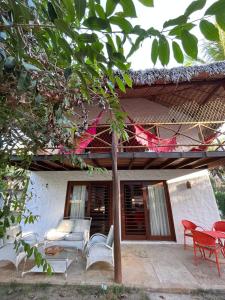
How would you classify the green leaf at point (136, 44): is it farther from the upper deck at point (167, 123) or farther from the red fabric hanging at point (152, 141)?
the red fabric hanging at point (152, 141)

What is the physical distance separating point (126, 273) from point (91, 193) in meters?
3.03

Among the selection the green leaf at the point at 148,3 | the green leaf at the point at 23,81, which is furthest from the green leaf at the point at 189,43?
the green leaf at the point at 23,81

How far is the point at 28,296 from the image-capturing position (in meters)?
2.88

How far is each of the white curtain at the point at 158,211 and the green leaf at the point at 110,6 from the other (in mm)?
6078

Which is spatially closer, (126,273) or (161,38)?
(161,38)

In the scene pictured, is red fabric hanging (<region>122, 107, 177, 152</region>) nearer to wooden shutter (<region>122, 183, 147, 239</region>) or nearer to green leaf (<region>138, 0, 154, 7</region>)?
wooden shutter (<region>122, 183, 147, 239</region>)

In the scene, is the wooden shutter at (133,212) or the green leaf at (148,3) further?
the wooden shutter at (133,212)

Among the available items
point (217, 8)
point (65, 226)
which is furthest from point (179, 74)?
point (65, 226)

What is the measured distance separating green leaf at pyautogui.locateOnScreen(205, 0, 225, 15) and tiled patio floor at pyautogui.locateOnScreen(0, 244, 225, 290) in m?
3.85

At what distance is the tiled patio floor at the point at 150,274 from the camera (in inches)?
127

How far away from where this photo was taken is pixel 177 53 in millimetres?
692

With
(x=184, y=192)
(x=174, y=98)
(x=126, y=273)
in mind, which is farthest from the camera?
(x=174, y=98)

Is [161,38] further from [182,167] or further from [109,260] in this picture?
[182,167]

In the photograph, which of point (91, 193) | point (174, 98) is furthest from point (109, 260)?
point (174, 98)
